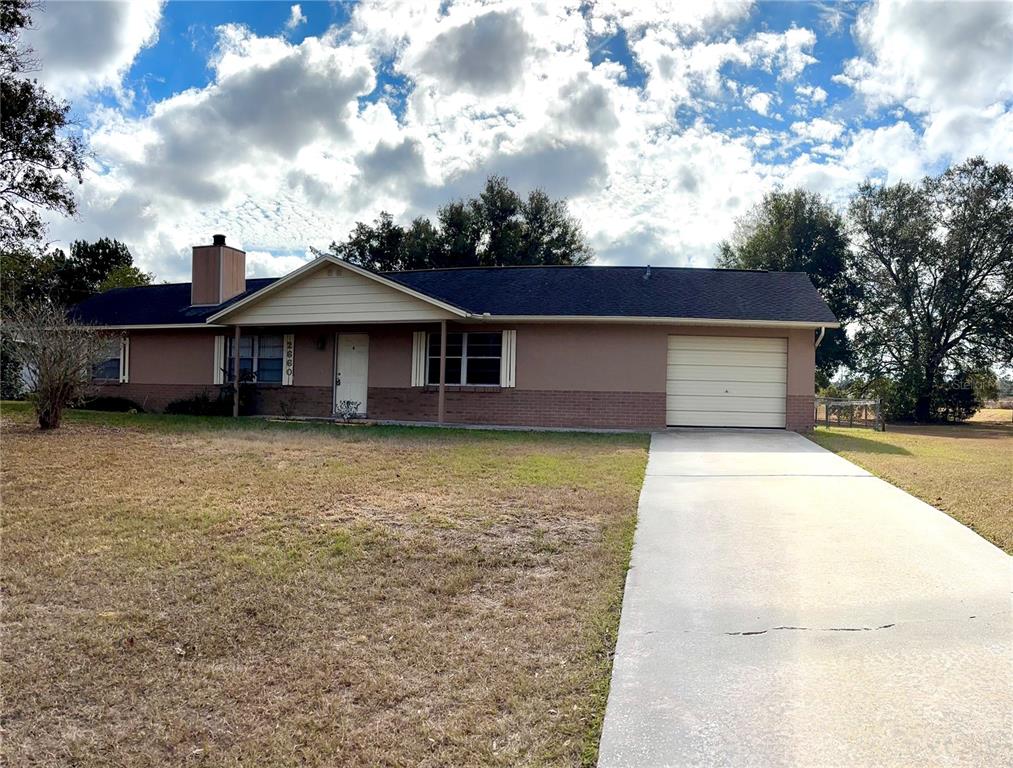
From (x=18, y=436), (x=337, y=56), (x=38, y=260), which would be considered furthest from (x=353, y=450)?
(x=38, y=260)

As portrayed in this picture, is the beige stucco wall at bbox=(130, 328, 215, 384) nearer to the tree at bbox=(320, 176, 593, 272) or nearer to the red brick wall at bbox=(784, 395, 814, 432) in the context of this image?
the red brick wall at bbox=(784, 395, 814, 432)

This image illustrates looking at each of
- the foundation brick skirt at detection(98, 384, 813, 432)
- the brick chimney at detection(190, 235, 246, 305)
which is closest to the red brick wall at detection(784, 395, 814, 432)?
the foundation brick skirt at detection(98, 384, 813, 432)

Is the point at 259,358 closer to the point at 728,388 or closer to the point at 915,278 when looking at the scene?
the point at 728,388

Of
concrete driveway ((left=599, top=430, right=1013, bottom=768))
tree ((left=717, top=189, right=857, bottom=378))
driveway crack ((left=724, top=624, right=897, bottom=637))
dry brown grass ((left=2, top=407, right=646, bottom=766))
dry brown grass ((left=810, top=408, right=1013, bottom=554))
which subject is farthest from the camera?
tree ((left=717, top=189, right=857, bottom=378))

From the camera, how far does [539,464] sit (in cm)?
923

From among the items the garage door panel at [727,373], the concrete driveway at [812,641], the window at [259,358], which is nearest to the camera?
the concrete driveway at [812,641]

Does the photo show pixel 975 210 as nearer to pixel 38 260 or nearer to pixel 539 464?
pixel 539 464

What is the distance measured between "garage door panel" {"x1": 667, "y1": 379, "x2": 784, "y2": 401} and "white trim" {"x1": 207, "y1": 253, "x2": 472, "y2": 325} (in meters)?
5.06

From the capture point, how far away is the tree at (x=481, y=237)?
3684 centimetres

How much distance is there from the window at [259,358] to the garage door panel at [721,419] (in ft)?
34.3

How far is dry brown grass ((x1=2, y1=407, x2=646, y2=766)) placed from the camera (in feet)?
9.23

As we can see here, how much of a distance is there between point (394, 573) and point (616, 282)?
13.5 metres

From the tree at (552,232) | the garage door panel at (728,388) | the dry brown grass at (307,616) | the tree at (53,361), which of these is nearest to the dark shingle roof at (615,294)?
the garage door panel at (728,388)

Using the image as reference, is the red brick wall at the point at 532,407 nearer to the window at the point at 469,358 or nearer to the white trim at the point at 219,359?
the window at the point at 469,358
